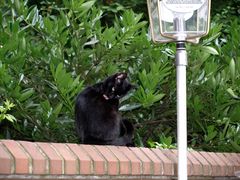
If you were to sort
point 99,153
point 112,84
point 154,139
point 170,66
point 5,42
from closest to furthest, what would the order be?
point 99,153 < point 112,84 < point 5,42 < point 170,66 < point 154,139

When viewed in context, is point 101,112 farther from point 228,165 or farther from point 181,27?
point 228,165

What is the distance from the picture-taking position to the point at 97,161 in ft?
10.1

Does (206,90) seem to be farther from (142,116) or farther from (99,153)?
A: (99,153)

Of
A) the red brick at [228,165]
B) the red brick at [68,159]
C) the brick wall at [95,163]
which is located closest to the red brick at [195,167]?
the brick wall at [95,163]

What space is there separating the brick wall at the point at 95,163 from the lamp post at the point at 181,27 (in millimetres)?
386

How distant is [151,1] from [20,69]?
1363 mm

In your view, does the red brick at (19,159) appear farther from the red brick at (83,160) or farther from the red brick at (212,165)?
the red brick at (212,165)

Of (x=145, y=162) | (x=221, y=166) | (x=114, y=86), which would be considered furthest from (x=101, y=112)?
(x=221, y=166)

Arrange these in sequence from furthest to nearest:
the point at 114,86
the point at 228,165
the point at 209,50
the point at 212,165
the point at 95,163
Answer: the point at 209,50
the point at 228,165
the point at 212,165
the point at 114,86
the point at 95,163

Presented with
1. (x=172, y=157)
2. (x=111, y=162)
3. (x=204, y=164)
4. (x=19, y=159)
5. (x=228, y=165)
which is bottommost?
(x=228, y=165)

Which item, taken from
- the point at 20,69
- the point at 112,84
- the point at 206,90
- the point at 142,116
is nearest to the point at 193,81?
the point at 206,90

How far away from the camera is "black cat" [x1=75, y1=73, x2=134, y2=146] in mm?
3764

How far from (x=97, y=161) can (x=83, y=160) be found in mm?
116

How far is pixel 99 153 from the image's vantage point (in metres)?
3.21
